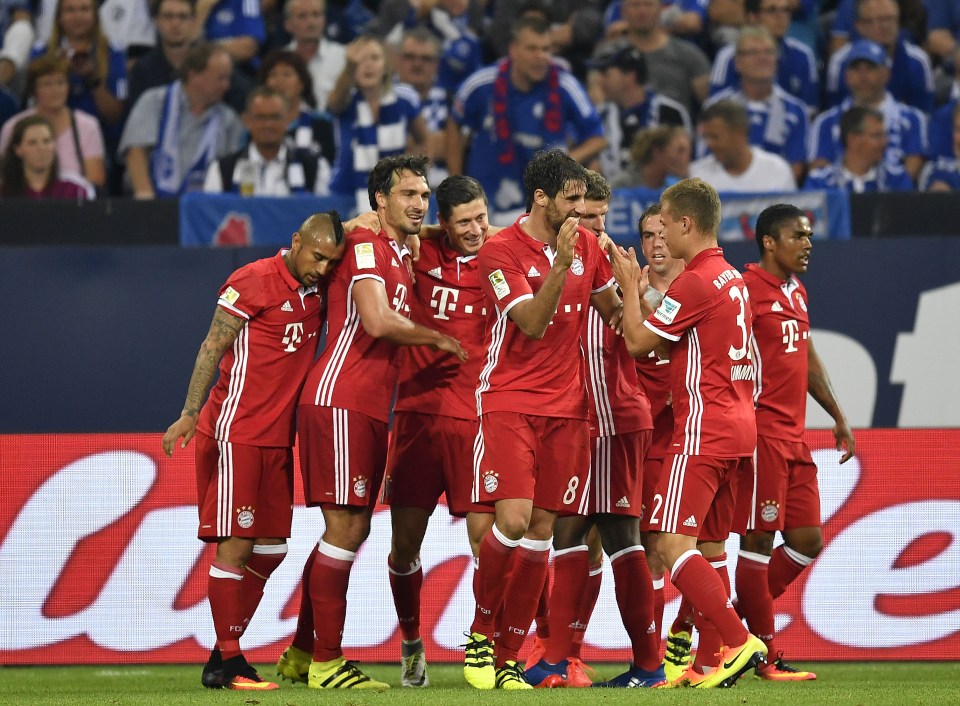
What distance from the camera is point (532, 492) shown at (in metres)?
6.64

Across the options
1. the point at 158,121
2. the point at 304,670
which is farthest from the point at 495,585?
the point at 158,121

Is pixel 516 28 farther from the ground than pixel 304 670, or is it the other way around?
pixel 516 28

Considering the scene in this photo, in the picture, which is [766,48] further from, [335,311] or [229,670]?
[229,670]

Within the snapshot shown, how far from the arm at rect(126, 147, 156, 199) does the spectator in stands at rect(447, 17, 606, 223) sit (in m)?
2.41

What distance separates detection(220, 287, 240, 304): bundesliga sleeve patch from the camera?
23.7 ft

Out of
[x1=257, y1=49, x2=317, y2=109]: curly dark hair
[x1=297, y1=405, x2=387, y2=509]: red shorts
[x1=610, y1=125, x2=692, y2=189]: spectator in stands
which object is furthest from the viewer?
[x1=257, y1=49, x2=317, y2=109]: curly dark hair

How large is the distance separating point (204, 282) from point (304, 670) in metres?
3.49

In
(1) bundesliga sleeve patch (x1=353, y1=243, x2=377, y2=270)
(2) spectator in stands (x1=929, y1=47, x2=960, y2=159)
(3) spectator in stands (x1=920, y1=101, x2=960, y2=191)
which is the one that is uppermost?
(2) spectator in stands (x1=929, y1=47, x2=960, y2=159)

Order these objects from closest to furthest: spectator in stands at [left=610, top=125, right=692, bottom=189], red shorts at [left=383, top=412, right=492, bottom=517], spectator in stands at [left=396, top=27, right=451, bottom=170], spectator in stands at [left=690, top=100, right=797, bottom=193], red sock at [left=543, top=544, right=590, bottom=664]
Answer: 1. red sock at [left=543, top=544, right=590, bottom=664]
2. red shorts at [left=383, top=412, right=492, bottom=517]
3. spectator in stands at [left=610, top=125, right=692, bottom=189]
4. spectator in stands at [left=690, top=100, right=797, bottom=193]
5. spectator in stands at [left=396, top=27, right=451, bottom=170]

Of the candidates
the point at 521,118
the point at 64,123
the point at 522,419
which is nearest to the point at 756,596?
the point at 522,419

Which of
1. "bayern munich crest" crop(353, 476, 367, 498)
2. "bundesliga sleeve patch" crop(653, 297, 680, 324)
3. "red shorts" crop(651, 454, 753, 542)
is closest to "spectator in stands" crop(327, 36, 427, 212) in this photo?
"bayern munich crest" crop(353, 476, 367, 498)

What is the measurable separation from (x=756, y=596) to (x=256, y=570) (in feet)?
8.27

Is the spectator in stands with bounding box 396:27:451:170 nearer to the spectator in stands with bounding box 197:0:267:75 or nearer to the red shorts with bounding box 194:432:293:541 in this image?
the spectator in stands with bounding box 197:0:267:75

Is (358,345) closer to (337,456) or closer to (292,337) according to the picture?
(292,337)
